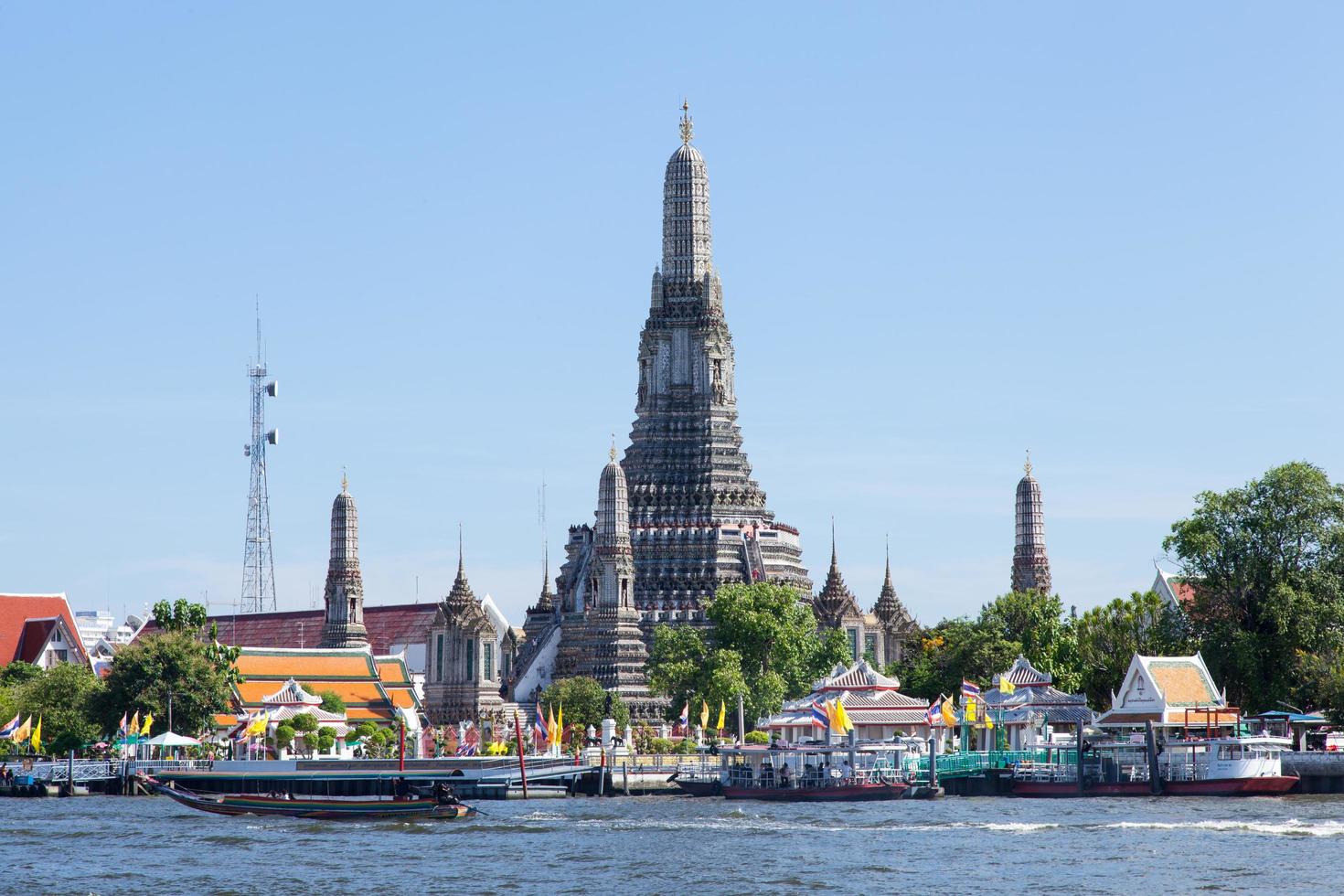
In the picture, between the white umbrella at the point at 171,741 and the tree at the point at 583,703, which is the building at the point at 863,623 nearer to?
the tree at the point at 583,703

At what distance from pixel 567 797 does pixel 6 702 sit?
28.7 meters

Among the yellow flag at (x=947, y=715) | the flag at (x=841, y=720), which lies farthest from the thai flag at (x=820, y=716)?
the yellow flag at (x=947, y=715)

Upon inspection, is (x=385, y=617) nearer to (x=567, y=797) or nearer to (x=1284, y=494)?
(x=567, y=797)

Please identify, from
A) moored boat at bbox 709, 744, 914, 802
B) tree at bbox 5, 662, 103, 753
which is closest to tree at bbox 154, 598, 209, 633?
tree at bbox 5, 662, 103, 753

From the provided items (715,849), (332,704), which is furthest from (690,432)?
(715,849)

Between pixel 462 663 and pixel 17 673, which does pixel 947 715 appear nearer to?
pixel 462 663

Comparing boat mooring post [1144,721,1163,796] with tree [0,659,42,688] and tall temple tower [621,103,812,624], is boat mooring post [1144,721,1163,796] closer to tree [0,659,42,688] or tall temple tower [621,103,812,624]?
tall temple tower [621,103,812,624]

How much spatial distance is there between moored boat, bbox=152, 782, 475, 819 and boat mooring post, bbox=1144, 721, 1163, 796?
2300 cm

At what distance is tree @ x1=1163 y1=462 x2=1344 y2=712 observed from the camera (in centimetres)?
8969

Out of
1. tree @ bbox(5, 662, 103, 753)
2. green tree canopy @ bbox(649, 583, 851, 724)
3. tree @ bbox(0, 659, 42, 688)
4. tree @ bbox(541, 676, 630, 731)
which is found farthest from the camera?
tree @ bbox(541, 676, 630, 731)

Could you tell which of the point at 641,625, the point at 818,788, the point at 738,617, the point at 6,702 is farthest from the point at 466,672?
the point at 818,788

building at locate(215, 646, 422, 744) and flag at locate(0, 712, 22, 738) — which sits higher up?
building at locate(215, 646, 422, 744)

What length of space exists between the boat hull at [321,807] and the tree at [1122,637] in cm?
3044

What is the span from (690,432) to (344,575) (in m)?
20.1
